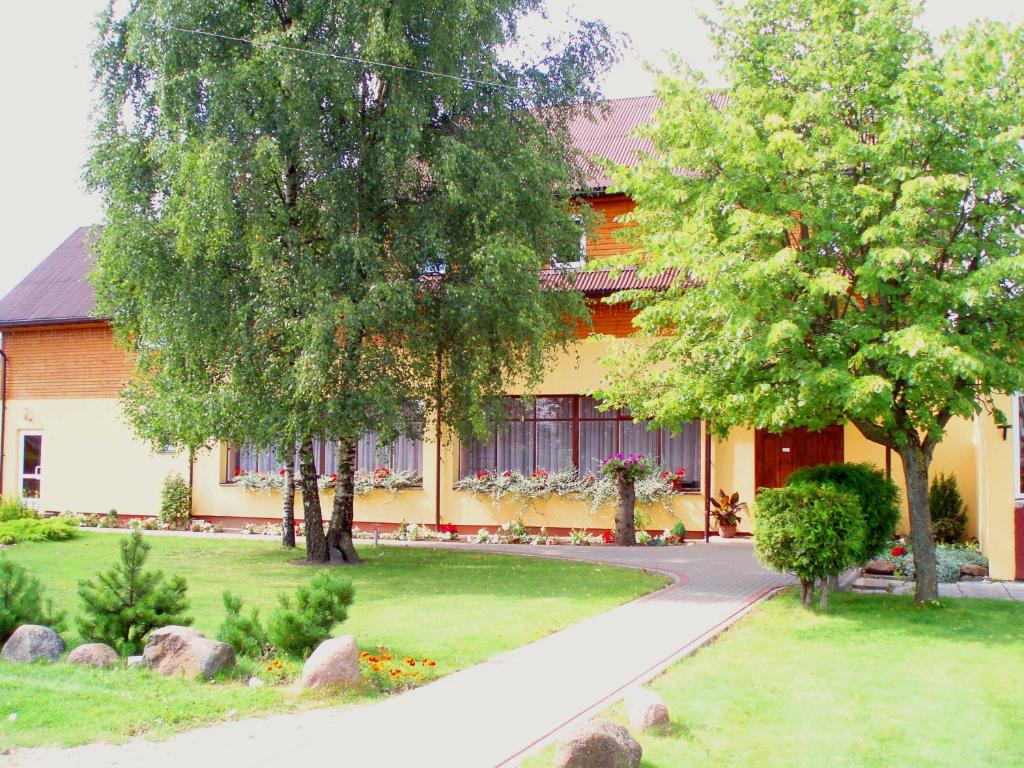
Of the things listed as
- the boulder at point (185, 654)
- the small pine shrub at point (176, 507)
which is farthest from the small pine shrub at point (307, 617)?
the small pine shrub at point (176, 507)

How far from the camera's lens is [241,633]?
8.39 m

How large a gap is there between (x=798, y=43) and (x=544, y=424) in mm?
11934

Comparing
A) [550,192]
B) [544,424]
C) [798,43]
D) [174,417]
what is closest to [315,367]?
[174,417]

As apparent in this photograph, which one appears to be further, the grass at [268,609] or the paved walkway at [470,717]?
the grass at [268,609]

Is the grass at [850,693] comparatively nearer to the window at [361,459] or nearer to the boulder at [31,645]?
the boulder at [31,645]

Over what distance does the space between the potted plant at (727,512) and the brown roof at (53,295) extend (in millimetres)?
16532

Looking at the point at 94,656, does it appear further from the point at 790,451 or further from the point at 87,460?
the point at 87,460

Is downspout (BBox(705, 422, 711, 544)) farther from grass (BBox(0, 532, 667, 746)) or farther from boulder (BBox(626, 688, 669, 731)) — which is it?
boulder (BBox(626, 688, 669, 731))

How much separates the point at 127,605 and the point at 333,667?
2.30 metres

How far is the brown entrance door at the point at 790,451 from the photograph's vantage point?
20.3 m

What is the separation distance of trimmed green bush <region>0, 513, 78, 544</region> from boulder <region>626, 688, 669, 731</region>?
16764mm

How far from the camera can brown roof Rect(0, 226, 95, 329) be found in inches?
1052

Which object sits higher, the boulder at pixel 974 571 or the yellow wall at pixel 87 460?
the yellow wall at pixel 87 460

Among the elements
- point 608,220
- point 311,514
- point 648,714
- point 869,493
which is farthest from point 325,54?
point 648,714
